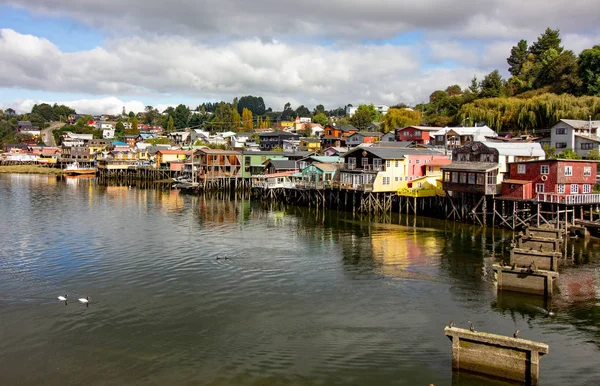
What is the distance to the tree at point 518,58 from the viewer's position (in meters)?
112

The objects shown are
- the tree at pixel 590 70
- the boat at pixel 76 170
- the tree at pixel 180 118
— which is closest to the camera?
the tree at pixel 590 70

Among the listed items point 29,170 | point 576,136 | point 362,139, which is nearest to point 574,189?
point 576,136

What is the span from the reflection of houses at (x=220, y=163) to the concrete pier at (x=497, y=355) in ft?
217

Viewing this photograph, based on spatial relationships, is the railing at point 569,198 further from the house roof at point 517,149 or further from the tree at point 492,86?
the tree at point 492,86

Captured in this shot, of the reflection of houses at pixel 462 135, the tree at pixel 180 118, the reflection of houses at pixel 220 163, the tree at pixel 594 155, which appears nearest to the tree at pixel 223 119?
the tree at pixel 180 118

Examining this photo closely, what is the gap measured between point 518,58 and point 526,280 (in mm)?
101719

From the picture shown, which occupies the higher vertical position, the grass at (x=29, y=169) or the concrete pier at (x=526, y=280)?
the grass at (x=29, y=169)

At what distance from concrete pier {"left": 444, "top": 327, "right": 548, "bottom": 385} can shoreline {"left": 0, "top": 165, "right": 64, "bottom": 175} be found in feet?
365

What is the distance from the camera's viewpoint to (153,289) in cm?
2514

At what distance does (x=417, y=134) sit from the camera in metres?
79.8

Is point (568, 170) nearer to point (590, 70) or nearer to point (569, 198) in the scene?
point (569, 198)

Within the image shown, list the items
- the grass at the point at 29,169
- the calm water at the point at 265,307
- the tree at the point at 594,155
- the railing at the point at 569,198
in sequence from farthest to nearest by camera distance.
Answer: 1. the grass at the point at 29,169
2. the tree at the point at 594,155
3. the railing at the point at 569,198
4. the calm water at the point at 265,307

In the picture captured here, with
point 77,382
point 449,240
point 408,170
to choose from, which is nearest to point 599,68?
point 408,170

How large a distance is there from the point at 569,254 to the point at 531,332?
15779mm
